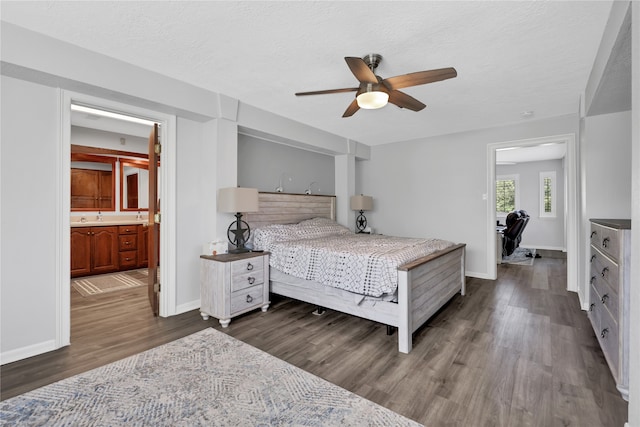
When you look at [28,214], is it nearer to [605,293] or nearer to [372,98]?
[372,98]

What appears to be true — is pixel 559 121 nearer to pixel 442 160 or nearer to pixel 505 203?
pixel 442 160

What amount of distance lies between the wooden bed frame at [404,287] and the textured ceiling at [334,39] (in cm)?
158

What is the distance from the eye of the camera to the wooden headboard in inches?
160

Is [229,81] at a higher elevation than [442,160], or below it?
higher

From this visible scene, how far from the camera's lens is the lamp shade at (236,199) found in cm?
318

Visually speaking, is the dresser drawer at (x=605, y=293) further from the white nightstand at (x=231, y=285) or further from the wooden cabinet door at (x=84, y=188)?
the wooden cabinet door at (x=84, y=188)

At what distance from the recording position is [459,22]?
6.63 feet

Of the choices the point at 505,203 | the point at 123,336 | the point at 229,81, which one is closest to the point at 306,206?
the point at 229,81

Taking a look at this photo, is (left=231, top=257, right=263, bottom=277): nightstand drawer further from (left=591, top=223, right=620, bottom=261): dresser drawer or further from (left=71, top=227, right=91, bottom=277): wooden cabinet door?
(left=71, top=227, right=91, bottom=277): wooden cabinet door

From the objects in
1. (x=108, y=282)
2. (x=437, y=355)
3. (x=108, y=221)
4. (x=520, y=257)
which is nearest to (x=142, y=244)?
(x=108, y=221)

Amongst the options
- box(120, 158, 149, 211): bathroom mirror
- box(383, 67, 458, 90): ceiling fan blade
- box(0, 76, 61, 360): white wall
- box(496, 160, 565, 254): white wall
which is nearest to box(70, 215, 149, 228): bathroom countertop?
box(120, 158, 149, 211): bathroom mirror

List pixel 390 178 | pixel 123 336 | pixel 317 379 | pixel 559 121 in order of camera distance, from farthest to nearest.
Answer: pixel 390 178
pixel 559 121
pixel 123 336
pixel 317 379

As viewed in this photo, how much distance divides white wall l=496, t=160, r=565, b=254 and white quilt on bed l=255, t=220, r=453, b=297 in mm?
5983

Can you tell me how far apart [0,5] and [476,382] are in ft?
12.6
